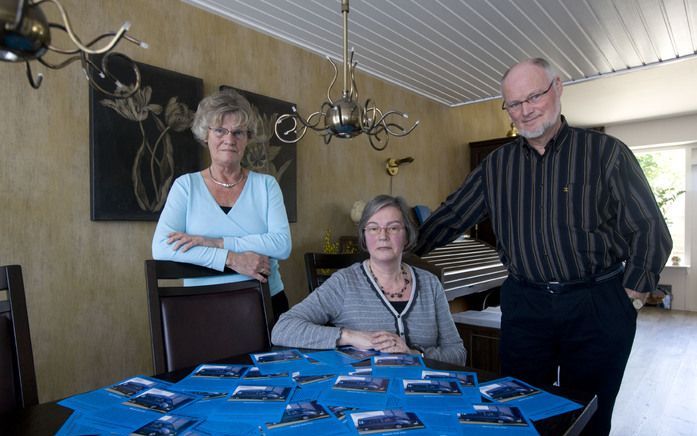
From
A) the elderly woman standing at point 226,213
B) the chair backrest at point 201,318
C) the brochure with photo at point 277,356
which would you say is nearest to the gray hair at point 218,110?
the elderly woman standing at point 226,213

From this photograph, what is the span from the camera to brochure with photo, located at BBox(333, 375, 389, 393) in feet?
3.43

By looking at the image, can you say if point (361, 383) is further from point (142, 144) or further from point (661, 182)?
point (661, 182)

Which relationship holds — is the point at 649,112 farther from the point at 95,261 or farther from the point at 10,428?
the point at 10,428

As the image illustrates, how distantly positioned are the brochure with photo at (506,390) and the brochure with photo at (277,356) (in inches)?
19.9

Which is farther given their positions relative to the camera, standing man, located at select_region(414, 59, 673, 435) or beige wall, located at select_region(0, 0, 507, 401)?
beige wall, located at select_region(0, 0, 507, 401)

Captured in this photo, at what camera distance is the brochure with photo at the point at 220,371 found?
115 cm

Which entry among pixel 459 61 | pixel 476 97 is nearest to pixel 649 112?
pixel 476 97

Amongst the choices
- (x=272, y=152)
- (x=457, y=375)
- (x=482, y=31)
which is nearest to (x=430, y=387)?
(x=457, y=375)

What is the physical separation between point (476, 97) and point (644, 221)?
3.74 metres

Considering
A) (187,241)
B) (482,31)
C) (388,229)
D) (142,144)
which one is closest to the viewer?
(388,229)

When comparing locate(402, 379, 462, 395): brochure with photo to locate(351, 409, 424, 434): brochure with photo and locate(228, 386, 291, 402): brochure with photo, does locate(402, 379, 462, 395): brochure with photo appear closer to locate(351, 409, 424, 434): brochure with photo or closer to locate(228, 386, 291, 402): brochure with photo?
locate(351, 409, 424, 434): brochure with photo

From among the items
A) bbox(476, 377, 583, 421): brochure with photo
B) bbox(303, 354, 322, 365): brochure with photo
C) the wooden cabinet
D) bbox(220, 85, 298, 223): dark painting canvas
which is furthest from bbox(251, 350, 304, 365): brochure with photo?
the wooden cabinet

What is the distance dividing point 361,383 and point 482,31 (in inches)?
112

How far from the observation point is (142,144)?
2.56m
